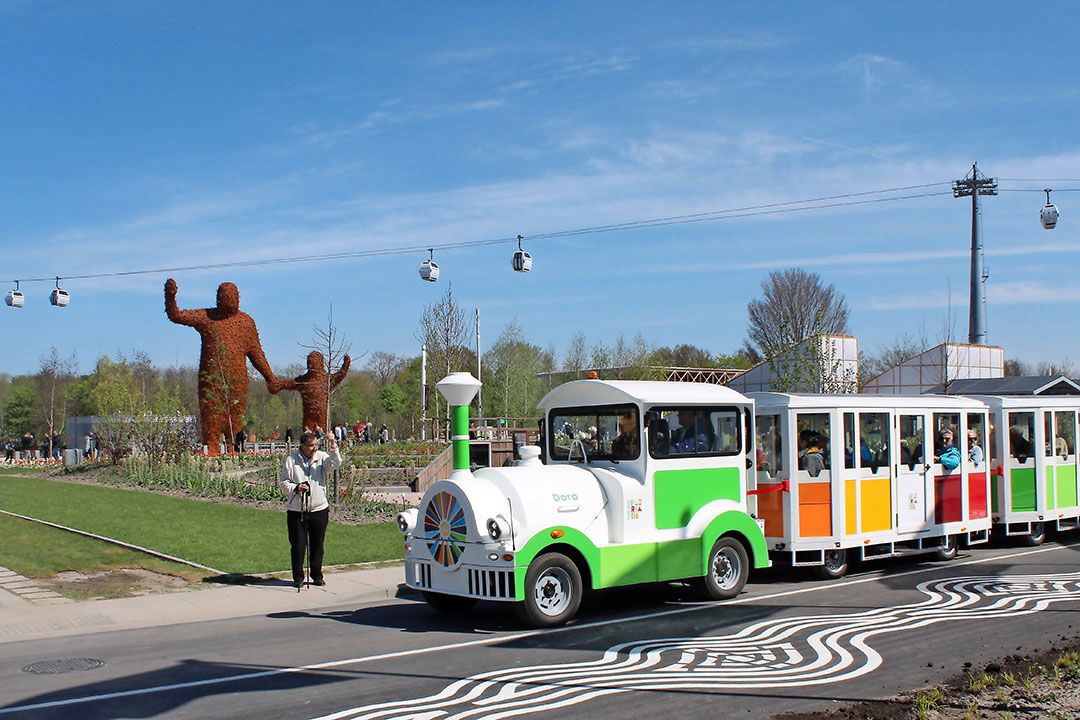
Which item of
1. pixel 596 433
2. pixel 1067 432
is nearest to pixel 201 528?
pixel 596 433

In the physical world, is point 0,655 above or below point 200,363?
below

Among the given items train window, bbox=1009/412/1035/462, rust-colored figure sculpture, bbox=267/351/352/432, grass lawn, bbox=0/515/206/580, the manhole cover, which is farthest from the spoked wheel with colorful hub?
rust-colored figure sculpture, bbox=267/351/352/432

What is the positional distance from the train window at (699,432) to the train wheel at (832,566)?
2.47 metres

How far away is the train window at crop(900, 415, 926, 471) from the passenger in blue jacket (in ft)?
1.45

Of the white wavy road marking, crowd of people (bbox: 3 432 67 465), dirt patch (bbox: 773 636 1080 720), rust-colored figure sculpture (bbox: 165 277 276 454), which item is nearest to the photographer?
dirt patch (bbox: 773 636 1080 720)

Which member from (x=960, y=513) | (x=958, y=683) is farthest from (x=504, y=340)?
(x=958, y=683)

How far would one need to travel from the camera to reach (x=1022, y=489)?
16.1 m

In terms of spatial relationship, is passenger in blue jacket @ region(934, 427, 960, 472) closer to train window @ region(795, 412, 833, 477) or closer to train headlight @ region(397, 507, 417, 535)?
train window @ region(795, 412, 833, 477)

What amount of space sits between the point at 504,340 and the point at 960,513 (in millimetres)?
39478

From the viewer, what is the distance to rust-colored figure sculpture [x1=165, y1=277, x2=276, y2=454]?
3650 cm

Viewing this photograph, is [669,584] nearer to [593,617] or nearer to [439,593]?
[593,617]

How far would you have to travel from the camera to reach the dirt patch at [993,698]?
6523 mm

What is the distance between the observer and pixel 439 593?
10.7 metres

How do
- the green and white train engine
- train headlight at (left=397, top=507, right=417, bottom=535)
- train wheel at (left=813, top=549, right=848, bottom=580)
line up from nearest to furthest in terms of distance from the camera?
1. the green and white train engine
2. train headlight at (left=397, top=507, right=417, bottom=535)
3. train wheel at (left=813, top=549, right=848, bottom=580)
